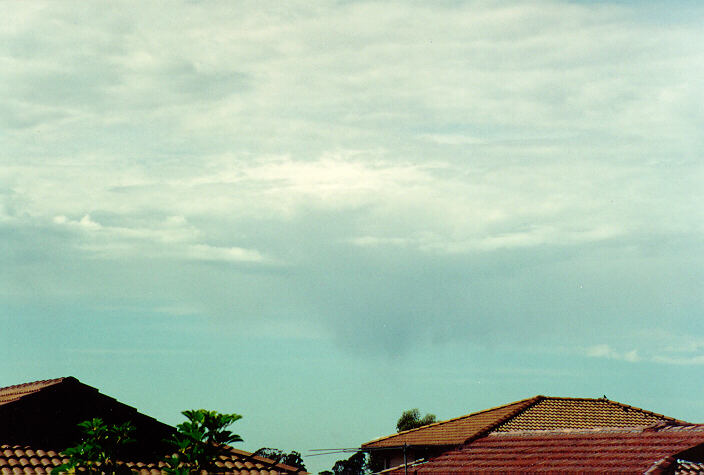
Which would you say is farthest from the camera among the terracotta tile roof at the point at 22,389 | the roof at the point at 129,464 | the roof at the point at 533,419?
the roof at the point at 533,419

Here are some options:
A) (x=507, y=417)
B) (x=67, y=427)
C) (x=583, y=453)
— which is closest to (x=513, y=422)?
(x=507, y=417)

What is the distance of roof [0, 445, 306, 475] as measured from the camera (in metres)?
24.8

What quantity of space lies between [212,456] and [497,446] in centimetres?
1759

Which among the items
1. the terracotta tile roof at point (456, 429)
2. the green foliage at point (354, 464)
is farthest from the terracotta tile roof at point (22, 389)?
the green foliage at point (354, 464)

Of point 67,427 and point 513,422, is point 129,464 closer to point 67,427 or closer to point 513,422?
point 67,427

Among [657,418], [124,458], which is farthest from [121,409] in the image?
[657,418]

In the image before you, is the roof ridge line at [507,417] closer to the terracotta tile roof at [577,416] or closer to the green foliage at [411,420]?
the terracotta tile roof at [577,416]

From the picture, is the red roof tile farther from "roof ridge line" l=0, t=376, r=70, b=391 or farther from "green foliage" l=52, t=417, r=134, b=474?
"green foliage" l=52, t=417, r=134, b=474

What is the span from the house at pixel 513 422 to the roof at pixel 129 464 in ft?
45.4

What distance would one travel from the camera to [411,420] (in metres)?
92.7

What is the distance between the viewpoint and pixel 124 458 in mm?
27750

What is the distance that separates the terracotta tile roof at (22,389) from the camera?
28.3 metres

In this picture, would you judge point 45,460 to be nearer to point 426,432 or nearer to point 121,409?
point 121,409

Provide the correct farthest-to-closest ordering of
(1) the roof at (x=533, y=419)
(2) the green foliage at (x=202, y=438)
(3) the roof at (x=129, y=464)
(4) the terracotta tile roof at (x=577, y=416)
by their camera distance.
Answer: (4) the terracotta tile roof at (x=577, y=416) < (1) the roof at (x=533, y=419) < (3) the roof at (x=129, y=464) < (2) the green foliage at (x=202, y=438)
